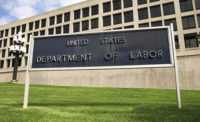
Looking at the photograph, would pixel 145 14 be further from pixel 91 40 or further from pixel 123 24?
pixel 91 40

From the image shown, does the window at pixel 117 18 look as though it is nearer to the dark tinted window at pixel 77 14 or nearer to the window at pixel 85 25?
the window at pixel 85 25

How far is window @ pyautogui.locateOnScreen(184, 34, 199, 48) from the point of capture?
101 feet

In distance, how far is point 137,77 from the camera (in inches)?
1194

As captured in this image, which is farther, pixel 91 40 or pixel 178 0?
pixel 178 0

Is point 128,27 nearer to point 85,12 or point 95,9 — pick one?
point 95,9

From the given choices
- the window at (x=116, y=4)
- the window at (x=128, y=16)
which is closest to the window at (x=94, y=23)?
the window at (x=116, y=4)

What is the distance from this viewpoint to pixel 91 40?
663 cm

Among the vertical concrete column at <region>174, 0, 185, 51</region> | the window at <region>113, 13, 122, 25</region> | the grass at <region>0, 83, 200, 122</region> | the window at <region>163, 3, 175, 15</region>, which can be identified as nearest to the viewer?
the grass at <region>0, 83, 200, 122</region>

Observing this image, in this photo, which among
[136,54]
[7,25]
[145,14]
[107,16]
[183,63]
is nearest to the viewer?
[136,54]

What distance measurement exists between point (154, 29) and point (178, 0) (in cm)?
3112

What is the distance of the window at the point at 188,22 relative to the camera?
101 feet

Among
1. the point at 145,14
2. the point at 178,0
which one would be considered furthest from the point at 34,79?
the point at 178,0

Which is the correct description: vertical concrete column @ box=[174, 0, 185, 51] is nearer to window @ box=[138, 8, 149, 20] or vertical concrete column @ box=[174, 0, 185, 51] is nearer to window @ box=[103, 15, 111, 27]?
window @ box=[138, 8, 149, 20]

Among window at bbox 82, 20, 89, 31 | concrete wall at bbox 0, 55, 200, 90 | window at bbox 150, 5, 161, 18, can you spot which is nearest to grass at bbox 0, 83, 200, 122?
concrete wall at bbox 0, 55, 200, 90
